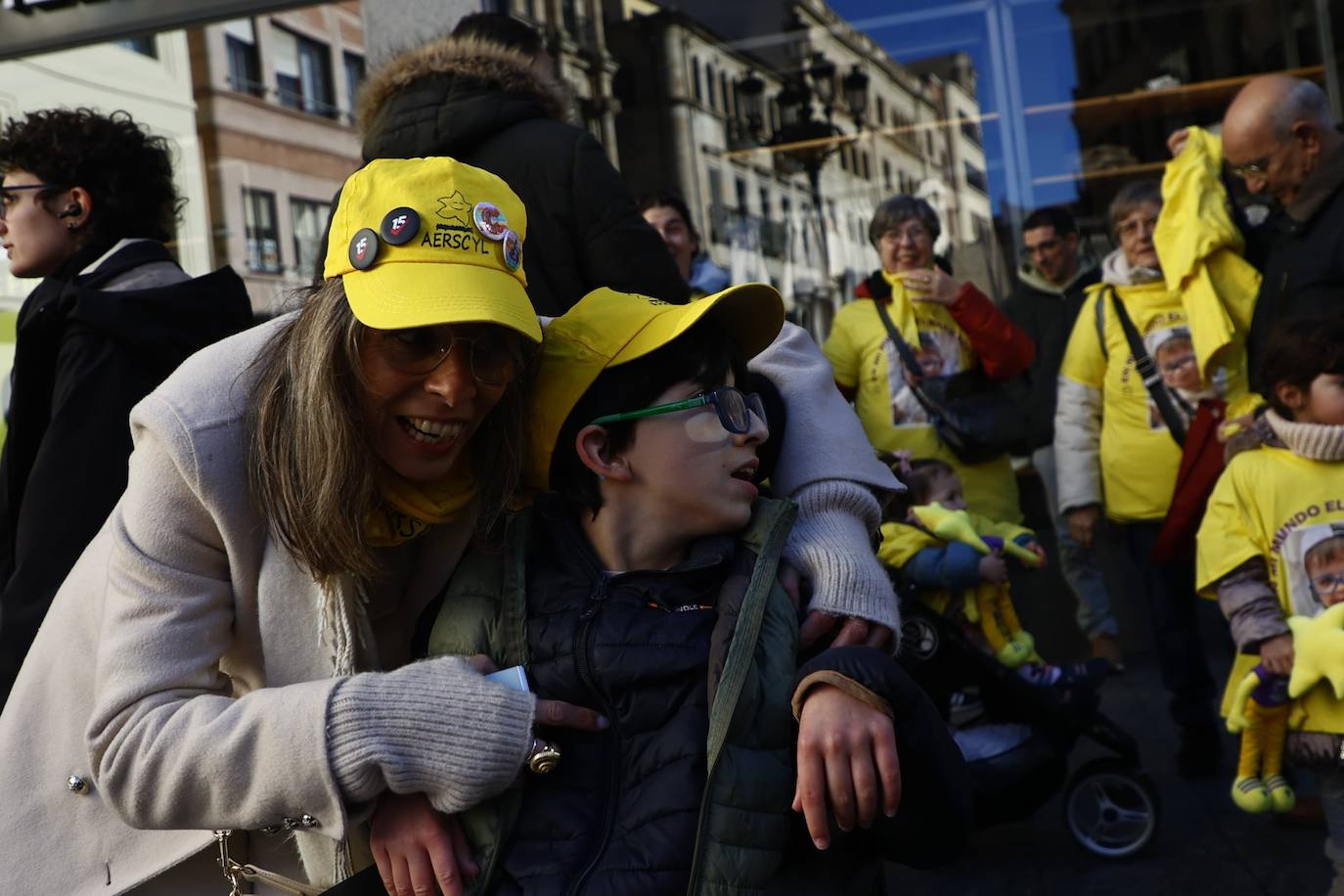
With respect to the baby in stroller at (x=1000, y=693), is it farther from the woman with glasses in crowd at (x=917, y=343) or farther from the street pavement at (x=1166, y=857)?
the woman with glasses in crowd at (x=917, y=343)

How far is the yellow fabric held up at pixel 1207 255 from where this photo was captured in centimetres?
493

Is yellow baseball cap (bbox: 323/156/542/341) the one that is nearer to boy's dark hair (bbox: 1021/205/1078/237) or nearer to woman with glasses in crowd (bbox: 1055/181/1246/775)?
woman with glasses in crowd (bbox: 1055/181/1246/775)

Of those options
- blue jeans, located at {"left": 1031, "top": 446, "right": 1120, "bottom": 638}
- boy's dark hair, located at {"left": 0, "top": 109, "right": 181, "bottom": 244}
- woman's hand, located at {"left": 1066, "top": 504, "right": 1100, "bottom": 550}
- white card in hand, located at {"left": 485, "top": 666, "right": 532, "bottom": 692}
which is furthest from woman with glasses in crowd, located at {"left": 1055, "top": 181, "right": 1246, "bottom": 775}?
white card in hand, located at {"left": 485, "top": 666, "right": 532, "bottom": 692}

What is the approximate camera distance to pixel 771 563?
6.55 ft

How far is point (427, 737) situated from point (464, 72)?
5.83 ft

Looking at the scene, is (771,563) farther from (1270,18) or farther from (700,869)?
(1270,18)

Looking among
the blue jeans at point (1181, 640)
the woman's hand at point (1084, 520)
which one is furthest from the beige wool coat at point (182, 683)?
the woman's hand at point (1084, 520)

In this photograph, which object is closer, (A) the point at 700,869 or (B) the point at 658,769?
(A) the point at 700,869

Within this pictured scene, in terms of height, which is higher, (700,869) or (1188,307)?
(1188,307)

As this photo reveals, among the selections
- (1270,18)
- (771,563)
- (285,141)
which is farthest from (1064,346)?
(771,563)

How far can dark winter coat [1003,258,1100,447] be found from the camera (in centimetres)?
634

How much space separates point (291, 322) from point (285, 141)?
5.88 meters

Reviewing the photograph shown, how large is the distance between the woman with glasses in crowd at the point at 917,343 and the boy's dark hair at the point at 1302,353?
138 centimetres

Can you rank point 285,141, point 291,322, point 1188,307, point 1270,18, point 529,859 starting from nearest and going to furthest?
point 529,859
point 291,322
point 1188,307
point 285,141
point 1270,18
